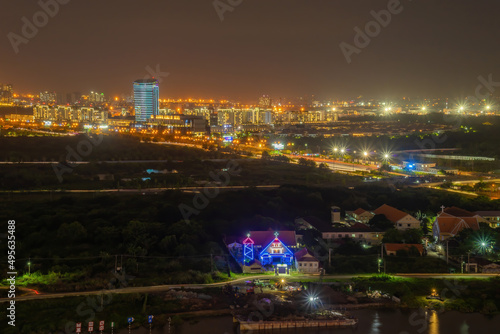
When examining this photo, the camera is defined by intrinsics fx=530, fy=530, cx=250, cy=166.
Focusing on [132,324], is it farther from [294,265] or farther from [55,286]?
[294,265]

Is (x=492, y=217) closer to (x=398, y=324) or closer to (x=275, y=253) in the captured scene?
(x=275, y=253)

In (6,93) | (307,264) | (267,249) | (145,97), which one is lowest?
(307,264)

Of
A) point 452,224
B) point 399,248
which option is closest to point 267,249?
point 399,248

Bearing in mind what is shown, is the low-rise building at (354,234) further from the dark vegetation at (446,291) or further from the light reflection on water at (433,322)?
the light reflection on water at (433,322)

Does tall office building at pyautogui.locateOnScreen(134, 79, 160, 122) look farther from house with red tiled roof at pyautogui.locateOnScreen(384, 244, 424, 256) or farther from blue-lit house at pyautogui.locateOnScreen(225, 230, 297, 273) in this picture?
house with red tiled roof at pyautogui.locateOnScreen(384, 244, 424, 256)

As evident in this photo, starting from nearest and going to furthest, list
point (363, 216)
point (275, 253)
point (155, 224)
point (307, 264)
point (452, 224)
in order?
point (307, 264)
point (275, 253)
point (452, 224)
point (155, 224)
point (363, 216)

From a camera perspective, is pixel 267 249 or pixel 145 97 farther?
pixel 145 97

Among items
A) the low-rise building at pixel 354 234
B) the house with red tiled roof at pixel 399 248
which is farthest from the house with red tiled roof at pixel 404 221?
the house with red tiled roof at pixel 399 248

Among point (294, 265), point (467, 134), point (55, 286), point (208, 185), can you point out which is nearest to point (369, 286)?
point (294, 265)
